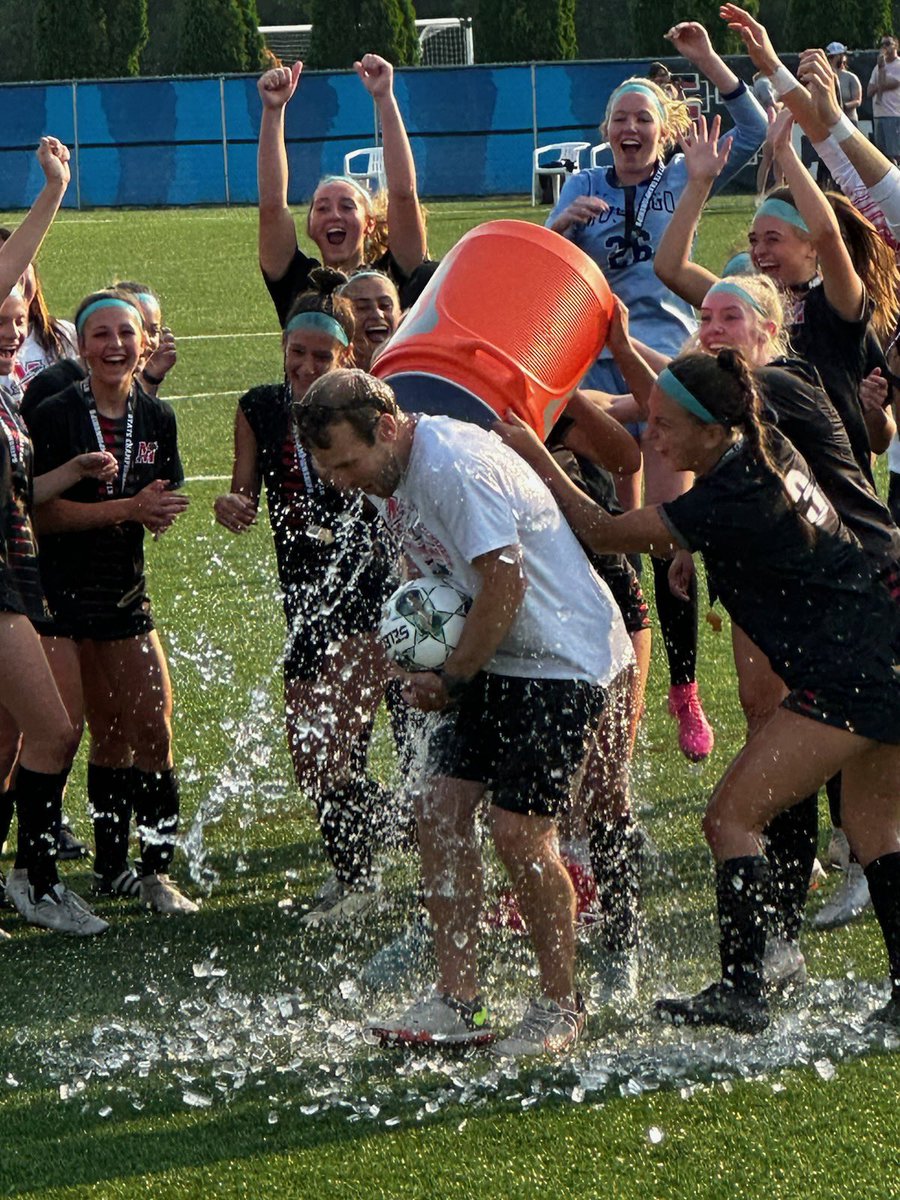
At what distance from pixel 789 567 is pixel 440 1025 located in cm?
141

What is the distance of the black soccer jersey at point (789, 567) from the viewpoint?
14.6ft

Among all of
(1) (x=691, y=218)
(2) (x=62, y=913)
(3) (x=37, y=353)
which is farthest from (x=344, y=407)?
(3) (x=37, y=353)

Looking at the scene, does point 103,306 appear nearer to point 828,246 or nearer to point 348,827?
point 348,827

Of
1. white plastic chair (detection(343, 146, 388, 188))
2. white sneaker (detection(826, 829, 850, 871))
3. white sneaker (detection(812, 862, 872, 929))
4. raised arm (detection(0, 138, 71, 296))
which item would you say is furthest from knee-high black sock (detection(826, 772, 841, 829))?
Answer: white plastic chair (detection(343, 146, 388, 188))

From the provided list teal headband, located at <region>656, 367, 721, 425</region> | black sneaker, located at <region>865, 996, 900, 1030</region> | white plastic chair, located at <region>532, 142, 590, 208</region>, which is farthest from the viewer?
white plastic chair, located at <region>532, 142, 590, 208</region>

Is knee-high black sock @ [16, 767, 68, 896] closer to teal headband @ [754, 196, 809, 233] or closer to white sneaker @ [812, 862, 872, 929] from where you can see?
white sneaker @ [812, 862, 872, 929]

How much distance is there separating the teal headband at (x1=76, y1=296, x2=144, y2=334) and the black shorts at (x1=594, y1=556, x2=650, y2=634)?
166cm

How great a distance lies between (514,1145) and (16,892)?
6.93 ft

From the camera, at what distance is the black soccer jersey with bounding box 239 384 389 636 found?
18.4 ft

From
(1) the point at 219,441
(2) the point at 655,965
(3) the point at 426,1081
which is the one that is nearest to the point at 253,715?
(2) the point at 655,965

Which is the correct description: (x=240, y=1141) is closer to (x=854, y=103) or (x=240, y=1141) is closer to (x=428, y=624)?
(x=428, y=624)

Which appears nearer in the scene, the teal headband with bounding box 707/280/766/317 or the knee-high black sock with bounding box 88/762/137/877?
the teal headband with bounding box 707/280/766/317

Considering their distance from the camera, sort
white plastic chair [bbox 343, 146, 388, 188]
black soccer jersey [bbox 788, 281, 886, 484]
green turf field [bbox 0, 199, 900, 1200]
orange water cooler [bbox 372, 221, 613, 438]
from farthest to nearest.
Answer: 1. white plastic chair [bbox 343, 146, 388, 188]
2. black soccer jersey [bbox 788, 281, 886, 484]
3. orange water cooler [bbox 372, 221, 613, 438]
4. green turf field [bbox 0, 199, 900, 1200]

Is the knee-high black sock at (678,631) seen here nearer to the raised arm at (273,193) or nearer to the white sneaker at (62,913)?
the raised arm at (273,193)
